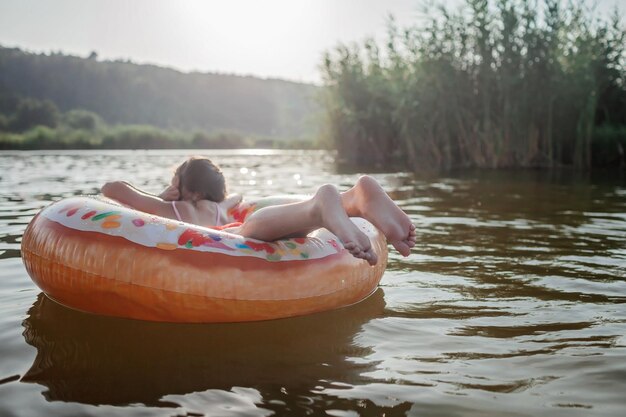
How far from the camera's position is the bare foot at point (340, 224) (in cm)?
251

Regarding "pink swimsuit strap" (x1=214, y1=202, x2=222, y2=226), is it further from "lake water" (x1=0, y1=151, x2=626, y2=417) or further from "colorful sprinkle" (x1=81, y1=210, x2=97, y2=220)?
"lake water" (x1=0, y1=151, x2=626, y2=417)

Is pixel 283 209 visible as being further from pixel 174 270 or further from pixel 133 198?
pixel 133 198

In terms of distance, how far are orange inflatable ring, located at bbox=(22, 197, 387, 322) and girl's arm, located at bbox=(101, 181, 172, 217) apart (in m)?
0.49

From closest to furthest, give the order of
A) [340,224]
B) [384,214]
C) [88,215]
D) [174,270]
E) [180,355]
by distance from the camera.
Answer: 1. [180,355]
2. [340,224]
3. [174,270]
4. [384,214]
5. [88,215]

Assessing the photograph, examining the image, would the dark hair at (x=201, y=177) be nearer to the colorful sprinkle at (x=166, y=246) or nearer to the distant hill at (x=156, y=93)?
the colorful sprinkle at (x=166, y=246)

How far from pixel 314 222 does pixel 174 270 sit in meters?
0.65

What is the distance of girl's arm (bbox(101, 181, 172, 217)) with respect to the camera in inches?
137

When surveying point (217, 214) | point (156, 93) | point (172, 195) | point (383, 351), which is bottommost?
point (383, 351)

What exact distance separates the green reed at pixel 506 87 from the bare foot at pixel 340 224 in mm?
9344

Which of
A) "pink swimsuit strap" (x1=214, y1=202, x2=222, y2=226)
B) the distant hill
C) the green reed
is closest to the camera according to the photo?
"pink swimsuit strap" (x1=214, y1=202, x2=222, y2=226)

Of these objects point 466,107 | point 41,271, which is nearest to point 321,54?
point 466,107

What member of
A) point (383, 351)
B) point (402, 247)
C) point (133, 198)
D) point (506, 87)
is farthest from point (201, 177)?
point (506, 87)

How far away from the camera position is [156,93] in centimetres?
5847

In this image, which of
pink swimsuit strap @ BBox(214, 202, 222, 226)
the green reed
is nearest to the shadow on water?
pink swimsuit strap @ BBox(214, 202, 222, 226)
